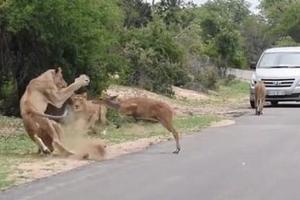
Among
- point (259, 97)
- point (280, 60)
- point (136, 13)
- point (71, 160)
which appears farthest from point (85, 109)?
point (136, 13)

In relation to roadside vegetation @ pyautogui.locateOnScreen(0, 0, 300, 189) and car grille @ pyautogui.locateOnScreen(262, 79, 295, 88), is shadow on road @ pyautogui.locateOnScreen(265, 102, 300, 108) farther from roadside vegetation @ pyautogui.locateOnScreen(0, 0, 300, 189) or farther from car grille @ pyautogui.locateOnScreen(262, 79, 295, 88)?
roadside vegetation @ pyautogui.locateOnScreen(0, 0, 300, 189)

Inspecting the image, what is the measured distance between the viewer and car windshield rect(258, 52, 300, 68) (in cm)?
3019

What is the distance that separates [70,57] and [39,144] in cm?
799

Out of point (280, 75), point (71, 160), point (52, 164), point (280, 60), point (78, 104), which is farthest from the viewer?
point (280, 60)

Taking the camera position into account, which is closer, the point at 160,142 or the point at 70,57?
the point at 160,142

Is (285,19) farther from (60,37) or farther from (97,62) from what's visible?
(60,37)

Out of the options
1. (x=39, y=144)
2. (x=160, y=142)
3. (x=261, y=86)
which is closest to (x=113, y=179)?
(x=39, y=144)

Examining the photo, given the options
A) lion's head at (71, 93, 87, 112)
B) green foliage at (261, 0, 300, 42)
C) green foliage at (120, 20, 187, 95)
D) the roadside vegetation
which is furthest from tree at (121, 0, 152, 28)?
green foliage at (261, 0, 300, 42)

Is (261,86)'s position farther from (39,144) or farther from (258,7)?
(258,7)

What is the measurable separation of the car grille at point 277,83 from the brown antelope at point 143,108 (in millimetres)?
14274

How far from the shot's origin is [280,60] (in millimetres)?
30453

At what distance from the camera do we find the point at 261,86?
26609 mm

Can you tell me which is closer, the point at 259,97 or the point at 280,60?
the point at 259,97

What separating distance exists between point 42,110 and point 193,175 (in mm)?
3766
